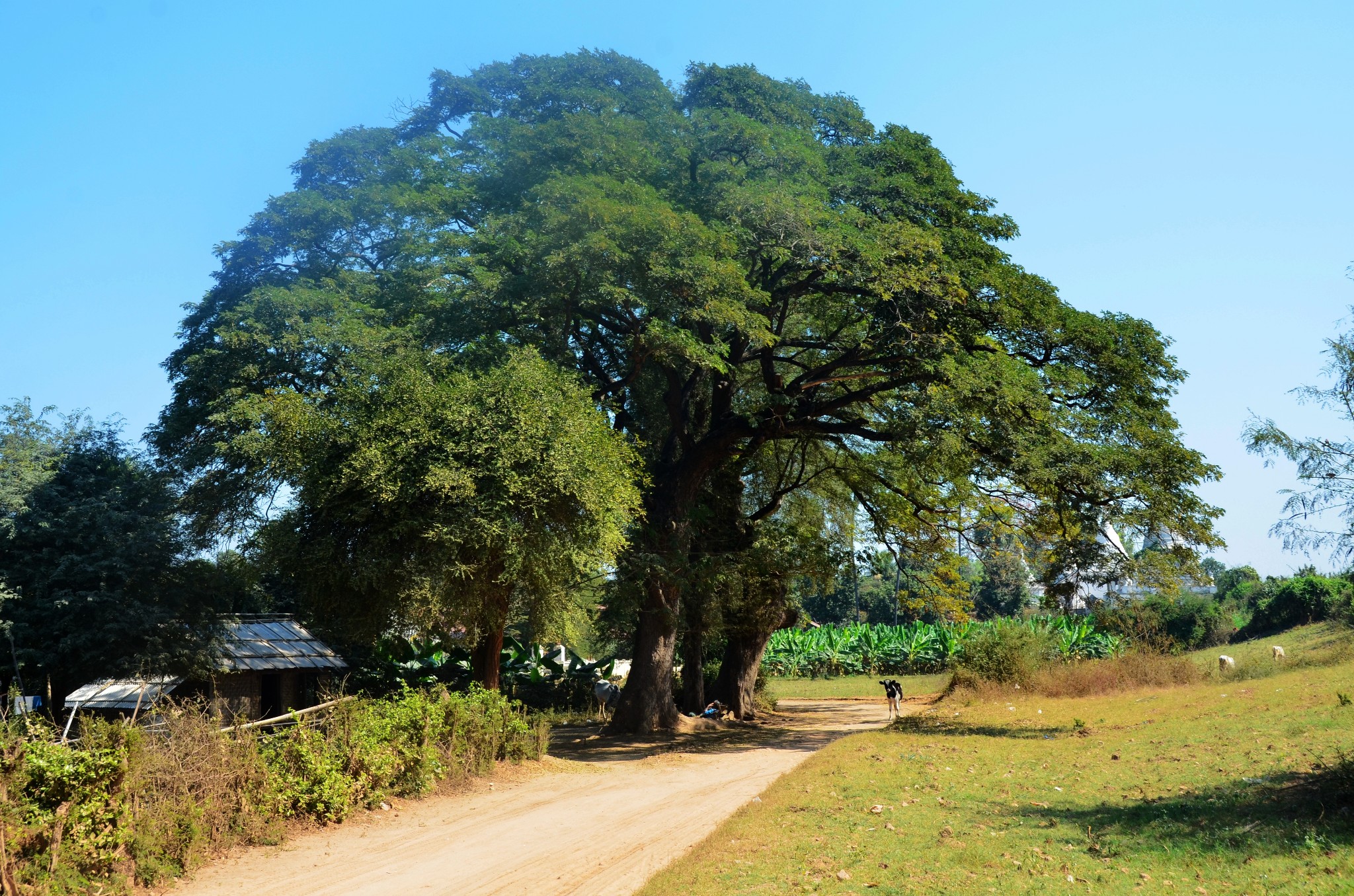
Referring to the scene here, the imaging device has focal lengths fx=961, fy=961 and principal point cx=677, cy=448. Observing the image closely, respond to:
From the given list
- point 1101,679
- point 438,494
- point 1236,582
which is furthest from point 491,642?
point 1236,582

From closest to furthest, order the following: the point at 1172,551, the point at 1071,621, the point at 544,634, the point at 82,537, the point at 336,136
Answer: the point at 544,634 → the point at 1172,551 → the point at 82,537 → the point at 336,136 → the point at 1071,621

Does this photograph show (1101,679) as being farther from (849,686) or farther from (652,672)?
(849,686)

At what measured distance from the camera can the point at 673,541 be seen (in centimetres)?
2155

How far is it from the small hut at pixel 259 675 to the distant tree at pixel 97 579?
→ 0.58 metres

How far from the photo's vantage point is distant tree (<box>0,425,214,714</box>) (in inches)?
790

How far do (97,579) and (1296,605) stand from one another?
154ft

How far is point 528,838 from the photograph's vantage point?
10711 mm

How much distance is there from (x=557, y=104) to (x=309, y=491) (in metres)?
12.7

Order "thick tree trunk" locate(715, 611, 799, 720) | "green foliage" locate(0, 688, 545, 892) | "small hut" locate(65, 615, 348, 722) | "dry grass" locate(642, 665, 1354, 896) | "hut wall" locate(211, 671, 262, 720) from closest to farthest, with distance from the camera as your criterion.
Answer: "dry grass" locate(642, 665, 1354, 896), "green foliage" locate(0, 688, 545, 892), "small hut" locate(65, 615, 348, 722), "hut wall" locate(211, 671, 262, 720), "thick tree trunk" locate(715, 611, 799, 720)

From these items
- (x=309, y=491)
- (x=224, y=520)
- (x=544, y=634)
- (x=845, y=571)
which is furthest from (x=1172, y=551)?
(x=224, y=520)

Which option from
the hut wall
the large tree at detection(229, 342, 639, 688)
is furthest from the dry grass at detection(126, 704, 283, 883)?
the hut wall

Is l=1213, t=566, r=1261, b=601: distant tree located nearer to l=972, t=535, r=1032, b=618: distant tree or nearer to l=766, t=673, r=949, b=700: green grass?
l=972, t=535, r=1032, b=618: distant tree

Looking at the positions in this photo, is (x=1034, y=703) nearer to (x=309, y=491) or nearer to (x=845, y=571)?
(x=845, y=571)

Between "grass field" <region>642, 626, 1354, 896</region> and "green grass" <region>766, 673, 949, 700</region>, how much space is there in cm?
1788
